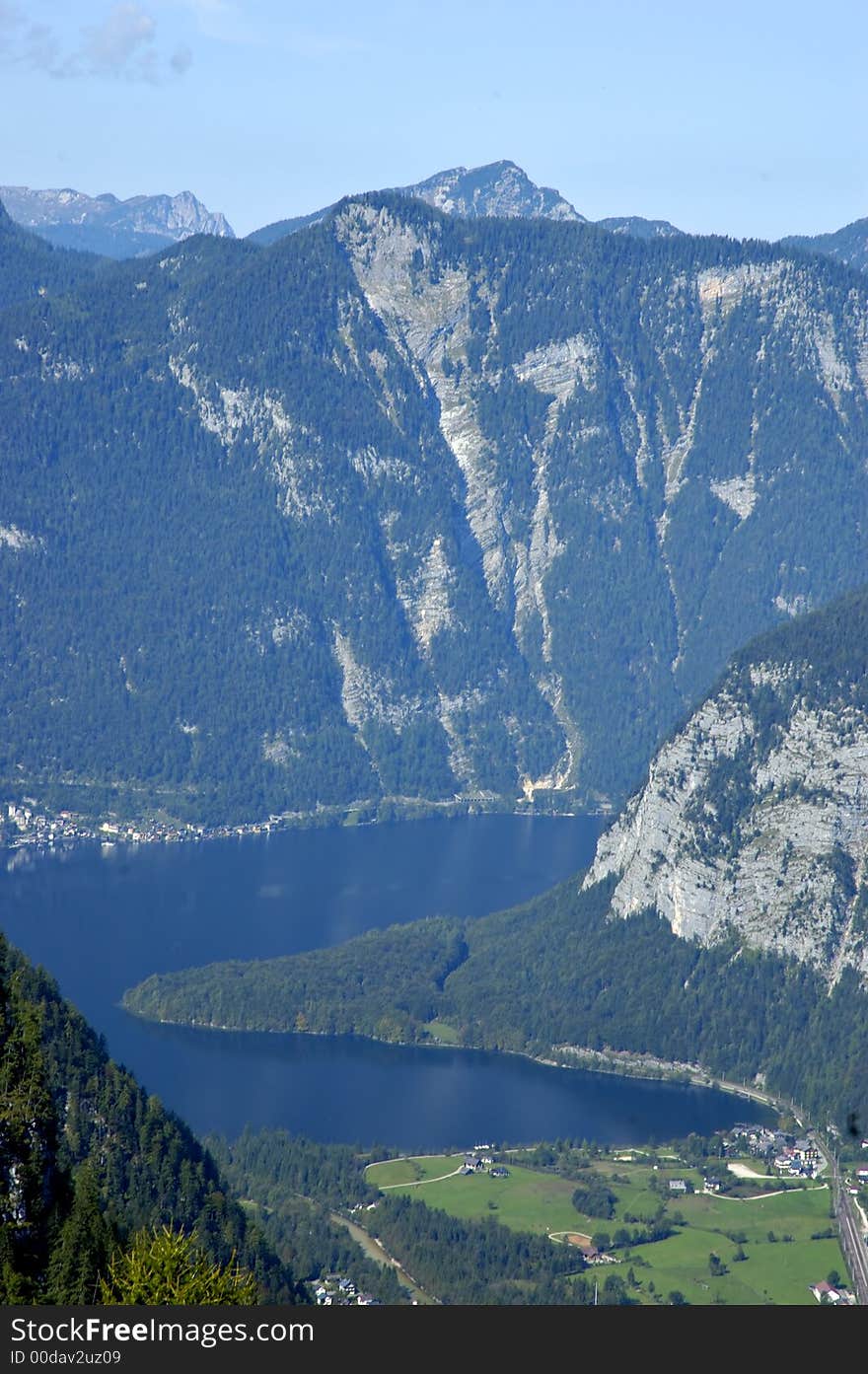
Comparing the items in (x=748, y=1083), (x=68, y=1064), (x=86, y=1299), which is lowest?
(x=748, y=1083)

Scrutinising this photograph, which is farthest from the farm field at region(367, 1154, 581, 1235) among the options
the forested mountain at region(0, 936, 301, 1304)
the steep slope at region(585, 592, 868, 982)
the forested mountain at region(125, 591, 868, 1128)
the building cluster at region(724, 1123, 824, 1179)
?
the steep slope at region(585, 592, 868, 982)

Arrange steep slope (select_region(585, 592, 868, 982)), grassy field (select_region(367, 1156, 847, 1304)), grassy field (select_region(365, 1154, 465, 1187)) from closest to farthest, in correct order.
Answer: grassy field (select_region(367, 1156, 847, 1304)) → grassy field (select_region(365, 1154, 465, 1187)) → steep slope (select_region(585, 592, 868, 982))

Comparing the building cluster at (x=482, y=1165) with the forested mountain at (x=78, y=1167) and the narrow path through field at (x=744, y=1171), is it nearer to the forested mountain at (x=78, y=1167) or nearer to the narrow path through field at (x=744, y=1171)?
the narrow path through field at (x=744, y=1171)

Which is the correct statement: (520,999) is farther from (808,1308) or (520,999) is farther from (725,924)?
(808,1308)

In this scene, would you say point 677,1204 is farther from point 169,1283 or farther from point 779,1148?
point 169,1283

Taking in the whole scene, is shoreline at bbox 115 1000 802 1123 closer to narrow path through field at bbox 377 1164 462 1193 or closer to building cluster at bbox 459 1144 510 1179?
building cluster at bbox 459 1144 510 1179

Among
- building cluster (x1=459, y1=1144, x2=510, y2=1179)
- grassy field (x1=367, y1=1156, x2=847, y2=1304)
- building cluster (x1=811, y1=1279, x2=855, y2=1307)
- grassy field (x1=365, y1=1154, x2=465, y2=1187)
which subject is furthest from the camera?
building cluster (x1=459, y1=1144, x2=510, y2=1179)

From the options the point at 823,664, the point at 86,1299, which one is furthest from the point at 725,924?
the point at 86,1299
